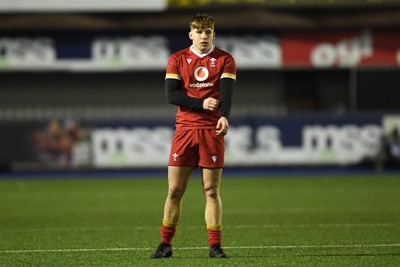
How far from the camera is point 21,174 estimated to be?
23781 millimetres

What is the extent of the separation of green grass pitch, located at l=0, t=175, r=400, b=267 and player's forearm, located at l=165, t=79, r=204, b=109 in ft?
4.33

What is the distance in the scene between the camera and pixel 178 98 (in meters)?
8.84

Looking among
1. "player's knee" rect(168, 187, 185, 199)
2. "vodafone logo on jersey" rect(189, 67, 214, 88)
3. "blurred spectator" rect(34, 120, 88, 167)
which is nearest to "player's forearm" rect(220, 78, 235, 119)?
"vodafone logo on jersey" rect(189, 67, 214, 88)

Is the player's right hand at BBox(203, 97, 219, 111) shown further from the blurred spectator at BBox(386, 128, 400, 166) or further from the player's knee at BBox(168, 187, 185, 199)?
the blurred spectator at BBox(386, 128, 400, 166)

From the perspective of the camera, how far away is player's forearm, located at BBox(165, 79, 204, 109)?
28.8 feet

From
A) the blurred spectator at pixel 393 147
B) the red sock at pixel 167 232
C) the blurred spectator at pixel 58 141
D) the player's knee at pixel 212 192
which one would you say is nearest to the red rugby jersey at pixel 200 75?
the player's knee at pixel 212 192

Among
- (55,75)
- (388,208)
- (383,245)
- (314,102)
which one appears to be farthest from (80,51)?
(383,245)

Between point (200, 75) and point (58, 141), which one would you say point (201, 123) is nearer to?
point (200, 75)

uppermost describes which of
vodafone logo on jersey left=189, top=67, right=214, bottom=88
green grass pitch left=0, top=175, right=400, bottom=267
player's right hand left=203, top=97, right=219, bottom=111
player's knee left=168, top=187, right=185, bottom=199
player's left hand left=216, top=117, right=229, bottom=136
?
vodafone logo on jersey left=189, top=67, right=214, bottom=88

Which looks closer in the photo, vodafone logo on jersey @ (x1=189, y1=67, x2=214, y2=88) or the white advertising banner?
vodafone logo on jersey @ (x1=189, y1=67, x2=214, y2=88)

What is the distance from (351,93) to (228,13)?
151 inches

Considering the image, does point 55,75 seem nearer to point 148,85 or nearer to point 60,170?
point 148,85

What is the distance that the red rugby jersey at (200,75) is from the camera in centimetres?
893

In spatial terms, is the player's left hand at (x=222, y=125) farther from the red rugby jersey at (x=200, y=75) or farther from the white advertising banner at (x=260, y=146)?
the white advertising banner at (x=260, y=146)
